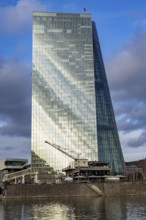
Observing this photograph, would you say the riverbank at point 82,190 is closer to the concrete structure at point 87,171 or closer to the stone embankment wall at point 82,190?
the stone embankment wall at point 82,190

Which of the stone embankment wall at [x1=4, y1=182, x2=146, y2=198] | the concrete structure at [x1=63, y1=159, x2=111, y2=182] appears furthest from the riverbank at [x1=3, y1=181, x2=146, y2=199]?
the concrete structure at [x1=63, y1=159, x2=111, y2=182]

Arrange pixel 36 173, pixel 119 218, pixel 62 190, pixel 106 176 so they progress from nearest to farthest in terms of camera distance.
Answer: pixel 119 218 → pixel 62 190 → pixel 106 176 → pixel 36 173

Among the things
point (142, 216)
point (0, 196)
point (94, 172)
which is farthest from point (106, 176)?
point (142, 216)

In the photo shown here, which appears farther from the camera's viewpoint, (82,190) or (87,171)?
(87,171)

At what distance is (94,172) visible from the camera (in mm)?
183875

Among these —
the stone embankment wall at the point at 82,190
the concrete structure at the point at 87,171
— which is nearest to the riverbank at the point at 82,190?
the stone embankment wall at the point at 82,190

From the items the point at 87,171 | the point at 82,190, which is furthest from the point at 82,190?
the point at 87,171

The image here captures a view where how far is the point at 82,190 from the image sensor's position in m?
151

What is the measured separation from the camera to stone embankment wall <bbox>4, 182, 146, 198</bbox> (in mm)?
151250

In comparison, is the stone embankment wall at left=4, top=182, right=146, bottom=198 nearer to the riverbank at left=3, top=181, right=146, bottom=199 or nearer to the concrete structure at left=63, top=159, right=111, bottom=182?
the riverbank at left=3, top=181, right=146, bottom=199

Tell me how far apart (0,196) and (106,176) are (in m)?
54.0

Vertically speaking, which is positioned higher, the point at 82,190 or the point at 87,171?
the point at 87,171

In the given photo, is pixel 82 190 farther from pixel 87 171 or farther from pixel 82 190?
pixel 87 171

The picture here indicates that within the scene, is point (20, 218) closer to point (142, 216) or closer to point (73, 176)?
point (142, 216)
